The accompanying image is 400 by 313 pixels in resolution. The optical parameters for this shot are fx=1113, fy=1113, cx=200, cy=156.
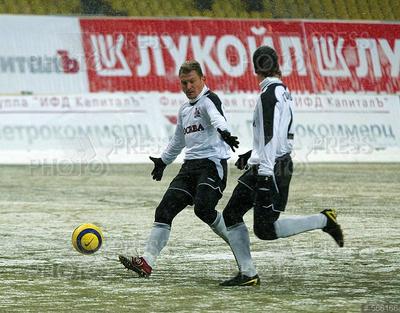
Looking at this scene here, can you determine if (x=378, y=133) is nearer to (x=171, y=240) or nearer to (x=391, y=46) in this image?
(x=391, y=46)

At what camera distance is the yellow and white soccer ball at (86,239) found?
10359 mm

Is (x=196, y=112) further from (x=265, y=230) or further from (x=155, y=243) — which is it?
(x=265, y=230)

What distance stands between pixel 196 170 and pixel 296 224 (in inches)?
42.2

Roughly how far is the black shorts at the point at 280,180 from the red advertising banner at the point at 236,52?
58.4ft

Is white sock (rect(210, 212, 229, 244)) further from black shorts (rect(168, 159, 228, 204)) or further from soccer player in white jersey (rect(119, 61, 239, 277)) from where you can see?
black shorts (rect(168, 159, 228, 204))

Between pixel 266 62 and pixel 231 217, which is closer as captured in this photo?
pixel 266 62

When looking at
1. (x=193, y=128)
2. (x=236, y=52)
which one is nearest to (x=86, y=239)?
(x=193, y=128)

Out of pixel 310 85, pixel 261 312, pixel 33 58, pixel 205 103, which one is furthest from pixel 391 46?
pixel 261 312

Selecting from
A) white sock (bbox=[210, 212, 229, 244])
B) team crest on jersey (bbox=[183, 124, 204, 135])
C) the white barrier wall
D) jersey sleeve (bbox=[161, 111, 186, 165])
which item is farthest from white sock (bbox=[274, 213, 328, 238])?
the white barrier wall

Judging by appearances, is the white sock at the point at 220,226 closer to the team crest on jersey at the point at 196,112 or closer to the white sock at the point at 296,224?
the white sock at the point at 296,224

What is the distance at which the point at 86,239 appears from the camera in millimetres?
10367

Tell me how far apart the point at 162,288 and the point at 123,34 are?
19.0m

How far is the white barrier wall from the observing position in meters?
25.2

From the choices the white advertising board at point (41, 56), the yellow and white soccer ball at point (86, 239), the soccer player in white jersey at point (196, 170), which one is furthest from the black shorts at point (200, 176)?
the white advertising board at point (41, 56)
